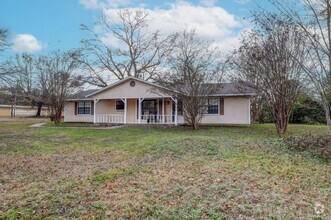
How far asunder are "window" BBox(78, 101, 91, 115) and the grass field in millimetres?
15910

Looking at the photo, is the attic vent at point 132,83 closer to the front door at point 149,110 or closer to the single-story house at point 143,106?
the single-story house at point 143,106

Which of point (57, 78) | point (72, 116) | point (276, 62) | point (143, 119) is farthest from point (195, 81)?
point (72, 116)

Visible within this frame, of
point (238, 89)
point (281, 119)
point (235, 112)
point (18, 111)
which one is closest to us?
point (281, 119)

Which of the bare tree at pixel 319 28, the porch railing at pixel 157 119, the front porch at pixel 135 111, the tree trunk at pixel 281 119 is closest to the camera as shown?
the bare tree at pixel 319 28

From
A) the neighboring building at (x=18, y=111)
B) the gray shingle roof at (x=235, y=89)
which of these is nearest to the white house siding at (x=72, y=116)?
the gray shingle roof at (x=235, y=89)

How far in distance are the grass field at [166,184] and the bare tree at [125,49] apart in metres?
24.6

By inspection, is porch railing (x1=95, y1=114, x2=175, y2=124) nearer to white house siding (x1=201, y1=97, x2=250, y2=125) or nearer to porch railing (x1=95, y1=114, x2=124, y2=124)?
porch railing (x1=95, y1=114, x2=124, y2=124)

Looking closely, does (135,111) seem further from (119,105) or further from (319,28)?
(319,28)

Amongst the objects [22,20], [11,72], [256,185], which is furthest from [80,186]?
[22,20]

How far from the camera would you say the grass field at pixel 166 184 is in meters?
4.10

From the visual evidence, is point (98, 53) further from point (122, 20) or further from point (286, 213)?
point (286, 213)

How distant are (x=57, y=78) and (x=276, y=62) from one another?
59.7ft

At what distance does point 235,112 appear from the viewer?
19703mm

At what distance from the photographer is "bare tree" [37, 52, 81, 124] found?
76.0ft
